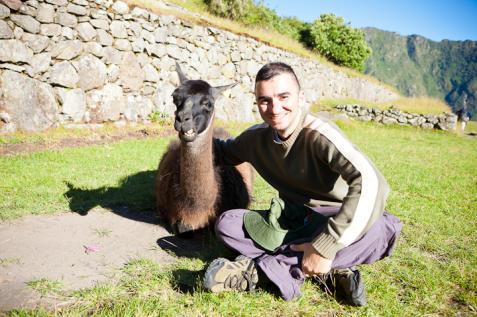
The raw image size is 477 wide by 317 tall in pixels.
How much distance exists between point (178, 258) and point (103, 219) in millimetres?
1201

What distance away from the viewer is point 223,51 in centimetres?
1187

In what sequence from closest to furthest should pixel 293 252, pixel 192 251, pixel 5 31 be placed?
pixel 293 252 < pixel 192 251 < pixel 5 31

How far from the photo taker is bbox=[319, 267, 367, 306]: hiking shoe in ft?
7.29

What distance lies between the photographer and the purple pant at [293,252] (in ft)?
7.45

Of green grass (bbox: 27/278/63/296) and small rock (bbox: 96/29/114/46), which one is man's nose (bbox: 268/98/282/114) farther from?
small rock (bbox: 96/29/114/46)

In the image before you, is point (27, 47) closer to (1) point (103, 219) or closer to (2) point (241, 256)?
(1) point (103, 219)

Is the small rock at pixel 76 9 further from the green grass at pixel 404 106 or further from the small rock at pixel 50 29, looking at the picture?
the green grass at pixel 404 106

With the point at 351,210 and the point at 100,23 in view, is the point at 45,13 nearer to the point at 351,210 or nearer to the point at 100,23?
the point at 100,23

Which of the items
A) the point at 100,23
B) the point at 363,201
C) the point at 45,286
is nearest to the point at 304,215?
the point at 363,201

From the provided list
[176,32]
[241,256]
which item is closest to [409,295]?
[241,256]

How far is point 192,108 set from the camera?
2.91m

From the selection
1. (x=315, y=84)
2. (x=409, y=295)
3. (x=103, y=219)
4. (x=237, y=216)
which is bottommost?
(x=103, y=219)

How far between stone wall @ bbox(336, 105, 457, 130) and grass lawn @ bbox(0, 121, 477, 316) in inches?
361

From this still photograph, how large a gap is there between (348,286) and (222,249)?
3.83ft
